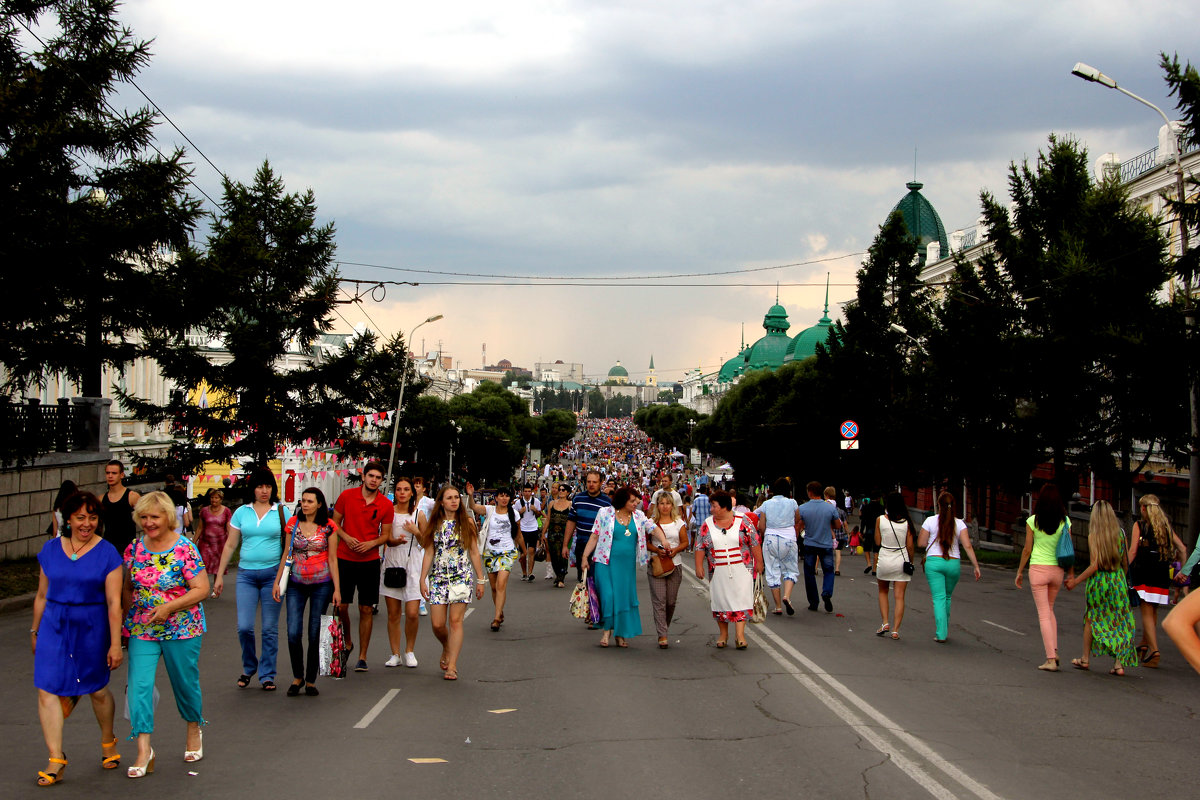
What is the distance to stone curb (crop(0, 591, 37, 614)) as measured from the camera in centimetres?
1460

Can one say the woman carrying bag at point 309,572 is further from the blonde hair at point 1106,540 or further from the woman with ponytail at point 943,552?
the blonde hair at point 1106,540

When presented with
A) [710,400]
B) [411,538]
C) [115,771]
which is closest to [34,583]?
[411,538]

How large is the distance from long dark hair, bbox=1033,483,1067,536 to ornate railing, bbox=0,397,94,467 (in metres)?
14.5

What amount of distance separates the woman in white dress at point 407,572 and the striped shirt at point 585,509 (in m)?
2.70

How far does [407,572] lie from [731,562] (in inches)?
128

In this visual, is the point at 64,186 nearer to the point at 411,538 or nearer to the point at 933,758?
the point at 411,538

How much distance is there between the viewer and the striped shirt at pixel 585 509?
497 inches

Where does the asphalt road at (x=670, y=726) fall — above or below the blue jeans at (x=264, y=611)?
below

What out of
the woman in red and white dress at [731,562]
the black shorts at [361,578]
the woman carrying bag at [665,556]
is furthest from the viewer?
the woman carrying bag at [665,556]

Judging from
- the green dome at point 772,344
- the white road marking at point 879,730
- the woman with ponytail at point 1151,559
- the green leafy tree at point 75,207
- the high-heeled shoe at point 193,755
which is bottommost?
the white road marking at point 879,730

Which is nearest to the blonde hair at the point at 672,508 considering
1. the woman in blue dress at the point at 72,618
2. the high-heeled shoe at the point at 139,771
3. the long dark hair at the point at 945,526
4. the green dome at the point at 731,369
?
the long dark hair at the point at 945,526

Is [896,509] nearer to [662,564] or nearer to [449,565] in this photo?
[662,564]

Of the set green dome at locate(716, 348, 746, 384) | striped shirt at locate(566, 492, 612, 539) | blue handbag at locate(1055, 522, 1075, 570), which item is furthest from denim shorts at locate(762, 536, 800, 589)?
green dome at locate(716, 348, 746, 384)

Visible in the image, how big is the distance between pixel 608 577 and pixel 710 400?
157 metres
